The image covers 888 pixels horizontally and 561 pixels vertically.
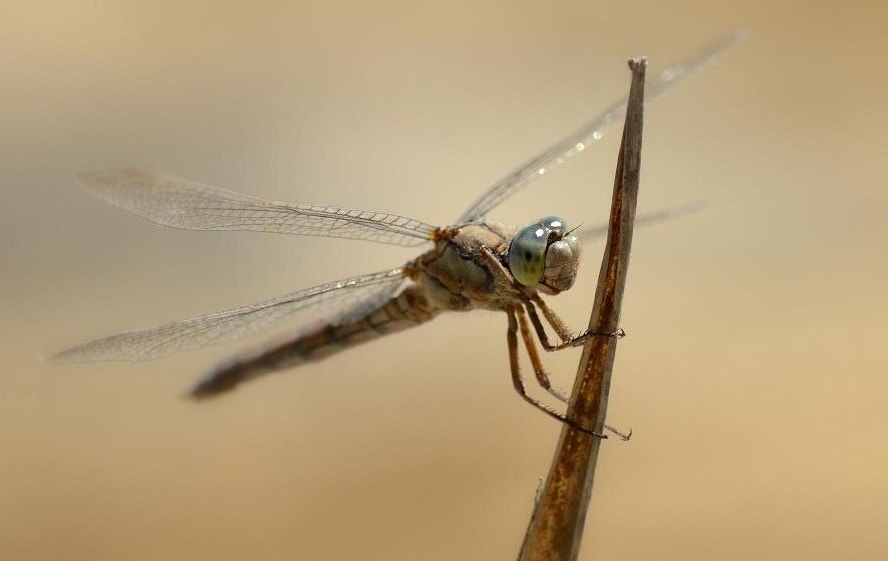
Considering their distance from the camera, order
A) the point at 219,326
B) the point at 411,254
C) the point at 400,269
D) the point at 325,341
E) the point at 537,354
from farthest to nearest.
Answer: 1. the point at 411,254
2. the point at 325,341
3. the point at 400,269
4. the point at 219,326
5. the point at 537,354

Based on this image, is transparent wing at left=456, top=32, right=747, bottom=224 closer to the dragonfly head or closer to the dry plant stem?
the dragonfly head

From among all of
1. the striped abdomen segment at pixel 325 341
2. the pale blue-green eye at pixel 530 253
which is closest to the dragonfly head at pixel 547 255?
the pale blue-green eye at pixel 530 253

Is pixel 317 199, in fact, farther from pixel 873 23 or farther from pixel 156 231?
pixel 873 23

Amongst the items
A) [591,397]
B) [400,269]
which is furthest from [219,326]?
[591,397]

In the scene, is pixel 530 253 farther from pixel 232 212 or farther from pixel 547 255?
pixel 232 212

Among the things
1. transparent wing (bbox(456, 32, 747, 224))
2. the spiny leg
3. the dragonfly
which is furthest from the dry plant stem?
transparent wing (bbox(456, 32, 747, 224))

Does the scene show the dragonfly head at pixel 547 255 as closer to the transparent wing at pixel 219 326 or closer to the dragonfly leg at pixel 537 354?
Answer: the dragonfly leg at pixel 537 354

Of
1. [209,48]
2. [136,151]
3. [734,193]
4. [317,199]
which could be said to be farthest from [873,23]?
[136,151]
